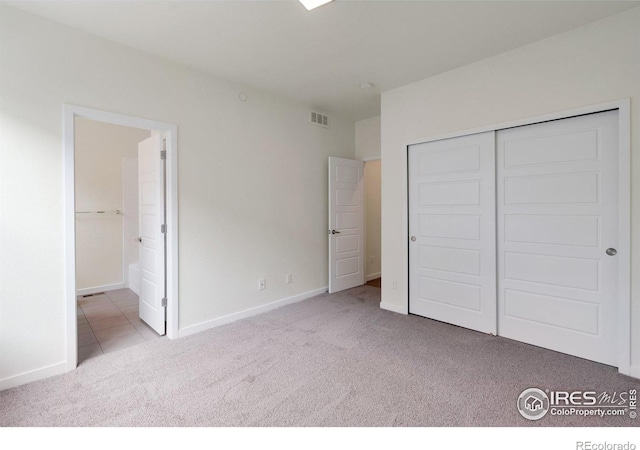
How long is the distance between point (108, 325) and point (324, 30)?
3.63m

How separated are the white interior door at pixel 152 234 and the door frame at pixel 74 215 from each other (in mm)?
87

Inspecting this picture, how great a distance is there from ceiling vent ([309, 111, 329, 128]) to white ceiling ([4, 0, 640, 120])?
100 centimetres

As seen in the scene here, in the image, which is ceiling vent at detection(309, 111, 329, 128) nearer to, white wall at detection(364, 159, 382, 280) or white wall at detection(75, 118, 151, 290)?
white wall at detection(364, 159, 382, 280)

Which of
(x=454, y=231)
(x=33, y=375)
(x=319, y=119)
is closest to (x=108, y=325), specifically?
(x=33, y=375)

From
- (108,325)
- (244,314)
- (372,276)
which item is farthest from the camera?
(372,276)

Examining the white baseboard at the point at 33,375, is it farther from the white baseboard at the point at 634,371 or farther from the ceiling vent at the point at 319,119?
the white baseboard at the point at 634,371

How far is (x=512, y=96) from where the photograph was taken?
9.28 ft

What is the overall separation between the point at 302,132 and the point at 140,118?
6.61 feet

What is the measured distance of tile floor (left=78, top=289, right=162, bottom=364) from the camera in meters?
2.83
